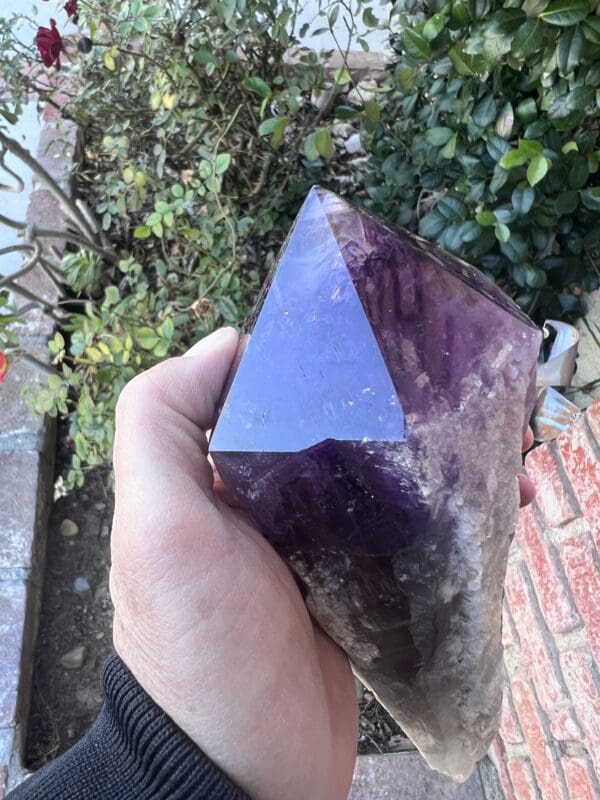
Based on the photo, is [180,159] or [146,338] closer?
[146,338]

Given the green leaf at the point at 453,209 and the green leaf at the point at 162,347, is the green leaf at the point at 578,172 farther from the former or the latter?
the green leaf at the point at 162,347

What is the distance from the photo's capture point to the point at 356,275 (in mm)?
744

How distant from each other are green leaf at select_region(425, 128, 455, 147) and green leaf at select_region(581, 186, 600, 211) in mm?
277

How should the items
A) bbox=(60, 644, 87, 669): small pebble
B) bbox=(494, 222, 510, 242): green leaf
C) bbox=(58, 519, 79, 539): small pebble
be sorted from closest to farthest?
bbox=(494, 222, 510, 242): green leaf, bbox=(60, 644, 87, 669): small pebble, bbox=(58, 519, 79, 539): small pebble

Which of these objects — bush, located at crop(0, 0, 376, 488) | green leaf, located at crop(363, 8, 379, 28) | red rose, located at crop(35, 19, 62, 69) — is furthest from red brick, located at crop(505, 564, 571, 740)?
red rose, located at crop(35, 19, 62, 69)

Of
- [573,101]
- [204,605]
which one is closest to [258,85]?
[573,101]

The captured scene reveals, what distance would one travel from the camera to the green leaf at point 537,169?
Result: 3.81 feet

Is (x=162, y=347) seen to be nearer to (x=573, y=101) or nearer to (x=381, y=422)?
(x=381, y=422)

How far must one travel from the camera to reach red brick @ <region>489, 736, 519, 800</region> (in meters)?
1.46

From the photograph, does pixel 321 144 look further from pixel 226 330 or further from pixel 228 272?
pixel 226 330

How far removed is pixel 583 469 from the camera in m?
1.24

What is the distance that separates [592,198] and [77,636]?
1.52m

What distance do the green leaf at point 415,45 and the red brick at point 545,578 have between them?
0.88 m

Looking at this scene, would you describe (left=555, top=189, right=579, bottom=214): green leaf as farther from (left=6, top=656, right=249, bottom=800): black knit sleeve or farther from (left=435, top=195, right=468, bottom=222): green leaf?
(left=6, top=656, right=249, bottom=800): black knit sleeve
